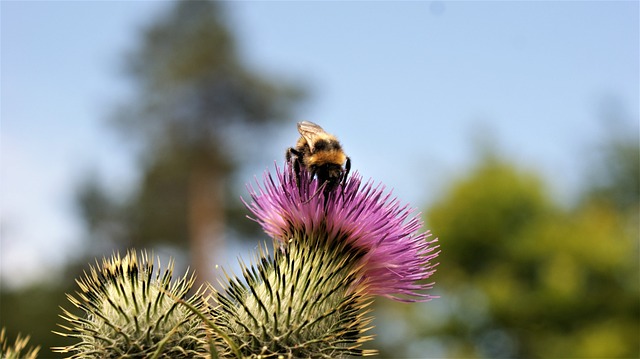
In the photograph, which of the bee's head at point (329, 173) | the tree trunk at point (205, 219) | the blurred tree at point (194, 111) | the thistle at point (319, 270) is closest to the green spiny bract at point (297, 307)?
the thistle at point (319, 270)

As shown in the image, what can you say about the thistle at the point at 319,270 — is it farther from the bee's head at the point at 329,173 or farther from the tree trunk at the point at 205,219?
the tree trunk at the point at 205,219

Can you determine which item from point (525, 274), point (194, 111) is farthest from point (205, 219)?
point (525, 274)

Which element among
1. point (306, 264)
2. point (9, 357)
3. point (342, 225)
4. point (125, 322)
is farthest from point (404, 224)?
point (9, 357)

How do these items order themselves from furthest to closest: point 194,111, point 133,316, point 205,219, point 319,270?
point 194,111
point 205,219
point 319,270
point 133,316

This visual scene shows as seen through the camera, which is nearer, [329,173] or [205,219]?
[329,173]

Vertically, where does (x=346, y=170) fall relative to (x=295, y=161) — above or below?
below

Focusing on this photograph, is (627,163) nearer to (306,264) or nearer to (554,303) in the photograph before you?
(554,303)

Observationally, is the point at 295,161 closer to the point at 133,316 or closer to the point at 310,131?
the point at 310,131
